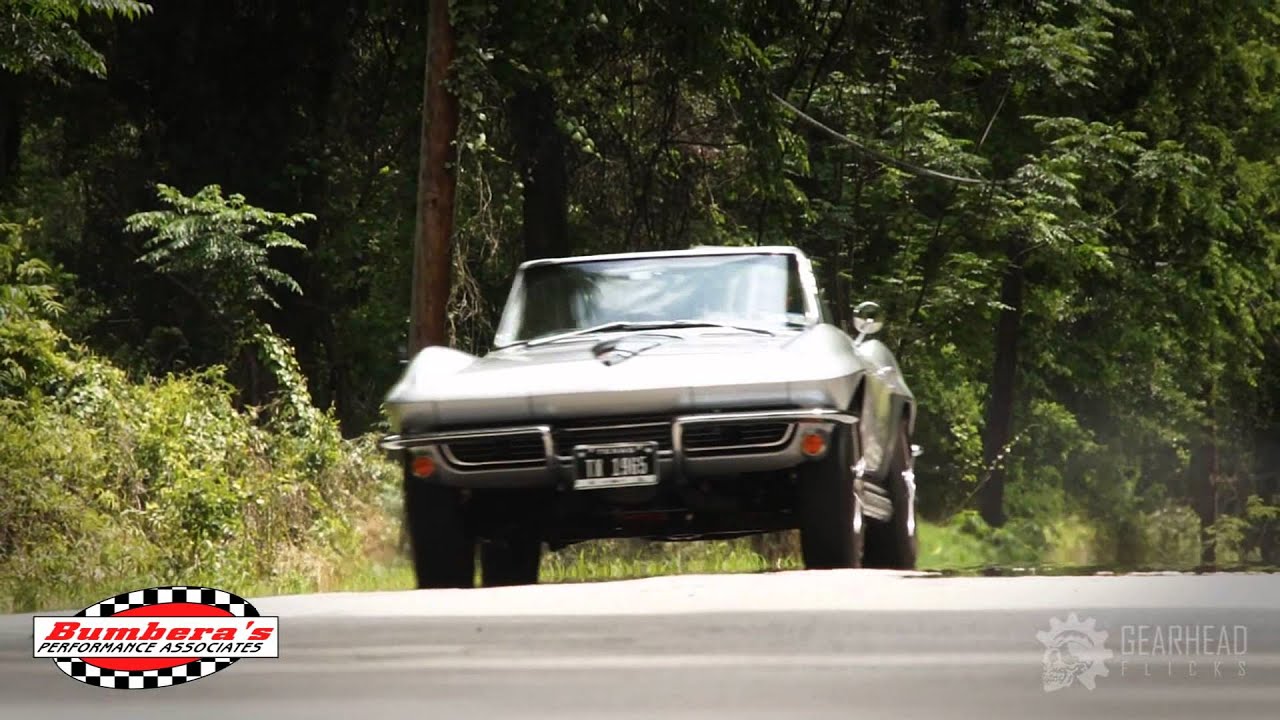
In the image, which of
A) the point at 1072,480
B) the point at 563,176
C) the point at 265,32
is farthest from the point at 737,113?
the point at 1072,480

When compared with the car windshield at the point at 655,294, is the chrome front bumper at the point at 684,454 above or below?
below

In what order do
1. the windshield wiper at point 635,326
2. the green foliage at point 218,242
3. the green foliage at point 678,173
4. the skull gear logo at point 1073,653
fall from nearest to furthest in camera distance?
the skull gear logo at point 1073,653 < the windshield wiper at point 635,326 < the green foliage at point 678,173 < the green foliage at point 218,242

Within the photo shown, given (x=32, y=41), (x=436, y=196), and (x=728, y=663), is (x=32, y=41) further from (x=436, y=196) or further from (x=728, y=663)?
(x=728, y=663)

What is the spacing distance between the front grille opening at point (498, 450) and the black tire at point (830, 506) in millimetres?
1286

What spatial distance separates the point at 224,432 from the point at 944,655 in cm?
1226

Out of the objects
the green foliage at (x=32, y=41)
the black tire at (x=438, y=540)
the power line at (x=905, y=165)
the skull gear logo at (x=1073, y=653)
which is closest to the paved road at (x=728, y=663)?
the skull gear logo at (x=1073, y=653)

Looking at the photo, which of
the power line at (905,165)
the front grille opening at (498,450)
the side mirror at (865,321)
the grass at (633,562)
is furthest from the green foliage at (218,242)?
the front grille opening at (498,450)

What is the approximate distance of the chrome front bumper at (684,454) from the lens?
1000 cm

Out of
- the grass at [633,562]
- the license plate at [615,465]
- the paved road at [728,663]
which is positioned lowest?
the grass at [633,562]

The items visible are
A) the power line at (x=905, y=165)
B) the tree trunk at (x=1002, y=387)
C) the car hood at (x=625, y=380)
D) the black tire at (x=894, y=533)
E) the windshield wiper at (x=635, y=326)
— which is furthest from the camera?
the tree trunk at (x=1002, y=387)

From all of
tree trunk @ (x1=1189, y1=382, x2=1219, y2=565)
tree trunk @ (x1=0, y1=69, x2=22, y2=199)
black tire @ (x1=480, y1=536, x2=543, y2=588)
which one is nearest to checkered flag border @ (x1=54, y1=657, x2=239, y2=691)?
black tire @ (x1=480, y1=536, x2=543, y2=588)

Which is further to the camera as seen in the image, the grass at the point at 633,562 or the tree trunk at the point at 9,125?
the tree trunk at the point at 9,125

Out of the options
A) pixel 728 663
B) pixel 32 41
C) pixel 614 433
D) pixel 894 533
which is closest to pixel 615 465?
pixel 614 433

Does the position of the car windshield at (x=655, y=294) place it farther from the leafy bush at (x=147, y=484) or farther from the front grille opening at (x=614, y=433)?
the leafy bush at (x=147, y=484)
